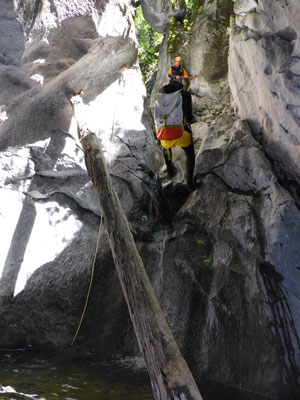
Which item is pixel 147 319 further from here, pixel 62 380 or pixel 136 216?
pixel 136 216

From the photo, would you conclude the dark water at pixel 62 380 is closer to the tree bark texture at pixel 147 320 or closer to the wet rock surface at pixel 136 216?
the wet rock surface at pixel 136 216

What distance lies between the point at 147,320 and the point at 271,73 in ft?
13.1

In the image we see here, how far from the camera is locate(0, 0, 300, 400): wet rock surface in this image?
4.84m

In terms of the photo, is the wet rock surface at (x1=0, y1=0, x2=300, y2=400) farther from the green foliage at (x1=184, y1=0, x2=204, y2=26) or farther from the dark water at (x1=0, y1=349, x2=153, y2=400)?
the green foliage at (x1=184, y1=0, x2=204, y2=26)

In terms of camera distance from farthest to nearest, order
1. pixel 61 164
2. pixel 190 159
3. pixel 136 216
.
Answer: pixel 61 164
pixel 136 216
pixel 190 159

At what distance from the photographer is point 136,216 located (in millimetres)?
6820

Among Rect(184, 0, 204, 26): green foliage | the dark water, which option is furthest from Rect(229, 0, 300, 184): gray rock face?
the dark water

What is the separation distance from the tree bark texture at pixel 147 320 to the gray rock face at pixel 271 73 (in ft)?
8.79

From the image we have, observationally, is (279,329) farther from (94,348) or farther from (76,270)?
(76,270)

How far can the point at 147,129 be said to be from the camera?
26.5 feet

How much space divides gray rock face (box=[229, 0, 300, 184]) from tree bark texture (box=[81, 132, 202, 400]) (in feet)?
8.79

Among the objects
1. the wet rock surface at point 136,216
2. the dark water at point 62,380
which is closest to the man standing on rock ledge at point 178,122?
the wet rock surface at point 136,216

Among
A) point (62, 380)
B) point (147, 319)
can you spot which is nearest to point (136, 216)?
point (62, 380)

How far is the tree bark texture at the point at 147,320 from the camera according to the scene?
10.1 feet
